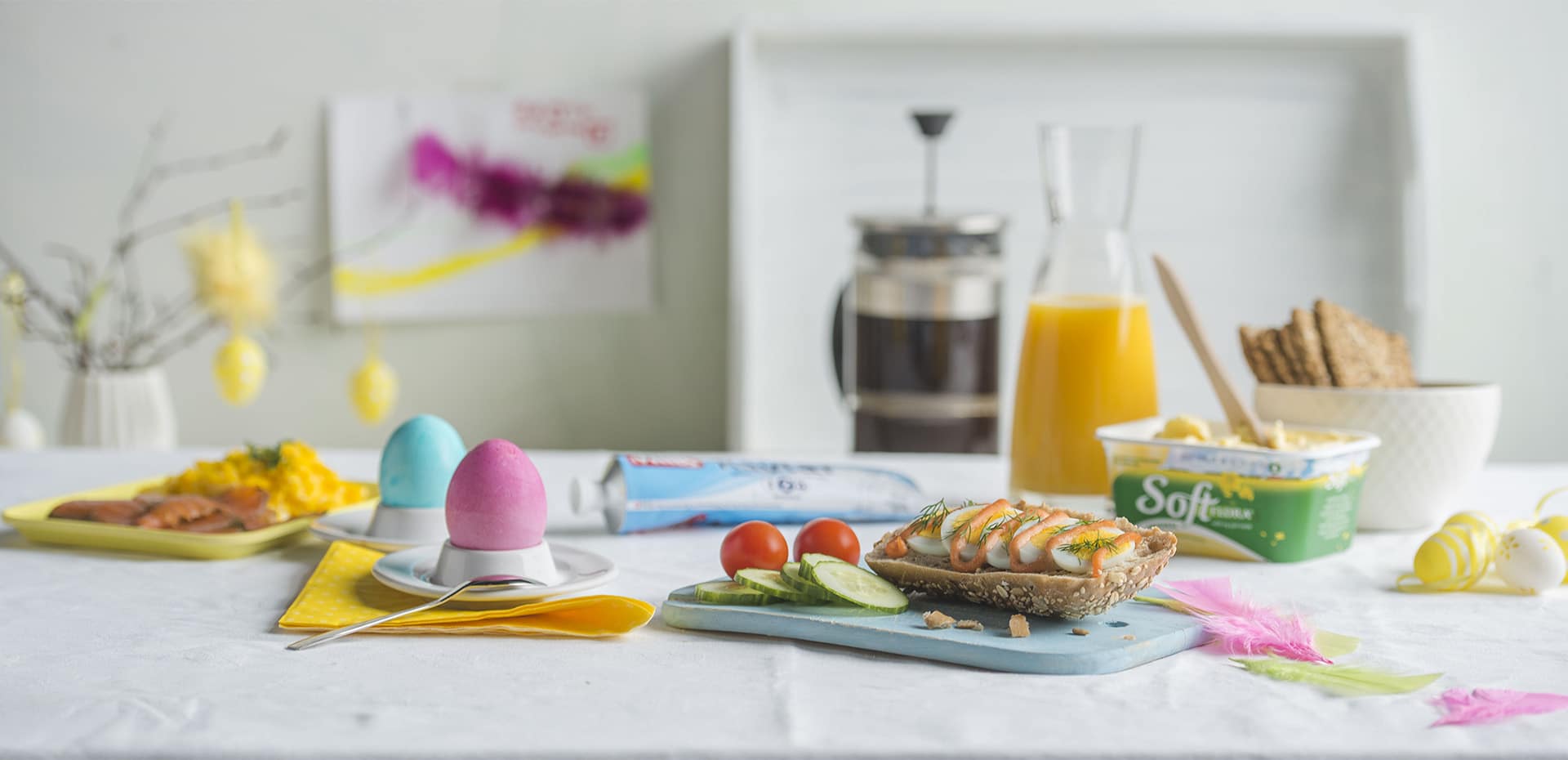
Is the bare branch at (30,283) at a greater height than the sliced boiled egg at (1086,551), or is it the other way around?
the bare branch at (30,283)

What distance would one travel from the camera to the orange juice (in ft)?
3.33

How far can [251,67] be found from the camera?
7.04 ft

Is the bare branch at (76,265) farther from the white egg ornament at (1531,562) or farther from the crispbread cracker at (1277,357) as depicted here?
the white egg ornament at (1531,562)

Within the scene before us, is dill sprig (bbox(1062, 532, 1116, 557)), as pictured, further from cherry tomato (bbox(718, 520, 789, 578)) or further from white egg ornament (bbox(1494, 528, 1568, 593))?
white egg ornament (bbox(1494, 528, 1568, 593))

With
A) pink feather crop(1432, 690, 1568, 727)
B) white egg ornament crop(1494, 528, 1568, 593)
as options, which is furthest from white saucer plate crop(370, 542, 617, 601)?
white egg ornament crop(1494, 528, 1568, 593)

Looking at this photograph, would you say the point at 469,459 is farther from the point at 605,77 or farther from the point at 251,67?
the point at 251,67

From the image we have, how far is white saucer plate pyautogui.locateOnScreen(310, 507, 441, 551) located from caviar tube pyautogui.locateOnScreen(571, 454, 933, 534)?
14 centimetres

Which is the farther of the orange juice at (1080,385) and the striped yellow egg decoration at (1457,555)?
the orange juice at (1080,385)

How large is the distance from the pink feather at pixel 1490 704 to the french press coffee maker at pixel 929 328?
106 centimetres

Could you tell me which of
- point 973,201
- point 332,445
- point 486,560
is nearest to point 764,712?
point 486,560

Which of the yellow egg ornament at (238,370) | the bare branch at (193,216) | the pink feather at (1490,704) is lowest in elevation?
the pink feather at (1490,704)

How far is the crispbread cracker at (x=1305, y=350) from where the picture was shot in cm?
99

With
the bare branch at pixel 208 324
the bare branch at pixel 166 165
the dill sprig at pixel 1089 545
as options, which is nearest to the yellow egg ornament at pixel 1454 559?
the dill sprig at pixel 1089 545

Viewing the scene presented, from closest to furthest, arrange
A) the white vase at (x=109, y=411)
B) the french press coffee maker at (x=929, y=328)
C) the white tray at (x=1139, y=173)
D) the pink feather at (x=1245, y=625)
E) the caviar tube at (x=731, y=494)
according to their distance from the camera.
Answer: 1. the pink feather at (x=1245, y=625)
2. the caviar tube at (x=731, y=494)
3. the french press coffee maker at (x=929, y=328)
4. the white vase at (x=109, y=411)
5. the white tray at (x=1139, y=173)
